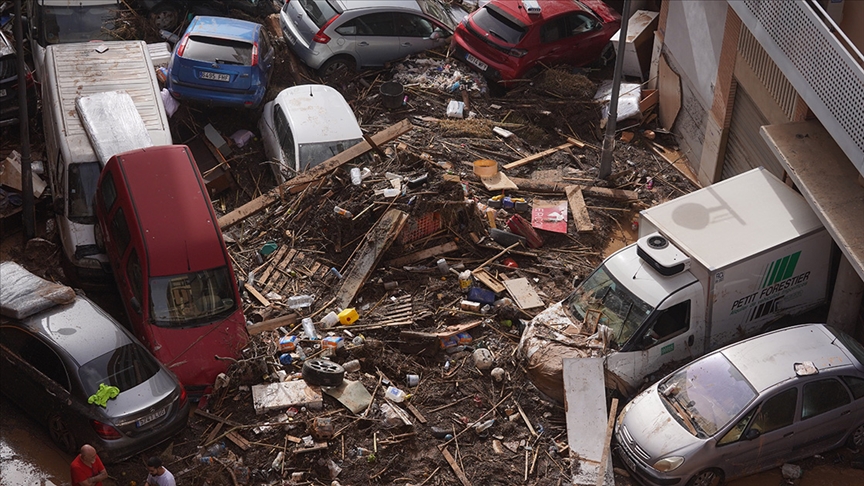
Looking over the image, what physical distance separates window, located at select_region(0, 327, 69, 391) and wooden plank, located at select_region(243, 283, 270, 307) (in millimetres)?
2900

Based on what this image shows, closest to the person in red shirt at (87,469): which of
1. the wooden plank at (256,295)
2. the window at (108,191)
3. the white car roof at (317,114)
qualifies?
the wooden plank at (256,295)

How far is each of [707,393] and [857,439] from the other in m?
2.28

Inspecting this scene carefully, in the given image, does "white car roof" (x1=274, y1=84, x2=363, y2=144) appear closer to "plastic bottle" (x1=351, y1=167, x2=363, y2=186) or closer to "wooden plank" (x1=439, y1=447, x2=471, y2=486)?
"plastic bottle" (x1=351, y1=167, x2=363, y2=186)

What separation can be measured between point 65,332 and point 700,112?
1152cm

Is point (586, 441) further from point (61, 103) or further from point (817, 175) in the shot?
point (61, 103)

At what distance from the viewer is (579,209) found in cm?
1428

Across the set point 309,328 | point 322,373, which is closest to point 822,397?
point 322,373

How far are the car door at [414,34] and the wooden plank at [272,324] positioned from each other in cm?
762

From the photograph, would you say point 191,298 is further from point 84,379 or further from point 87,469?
point 87,469

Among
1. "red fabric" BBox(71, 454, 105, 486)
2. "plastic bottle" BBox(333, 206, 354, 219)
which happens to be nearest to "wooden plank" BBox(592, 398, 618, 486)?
"plastic bottle" BBox(333, 206, 354, 219)

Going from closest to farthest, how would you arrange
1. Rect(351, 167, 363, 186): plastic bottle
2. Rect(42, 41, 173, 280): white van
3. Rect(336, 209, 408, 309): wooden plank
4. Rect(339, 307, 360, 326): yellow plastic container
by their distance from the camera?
Rect(339, 307, 360, 326): yellow plastic container → Rect(336, 209, 408, 309): wooden plank → Rect(42, 41, 173, 280): white van → Rect(351, 167, 363, 186): plastic bottle

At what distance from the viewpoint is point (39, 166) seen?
1494cm

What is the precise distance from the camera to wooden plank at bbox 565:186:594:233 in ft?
45.9

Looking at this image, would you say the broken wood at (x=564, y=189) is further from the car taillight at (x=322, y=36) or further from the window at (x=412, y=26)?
the car taillight at (x=322, y=36)
